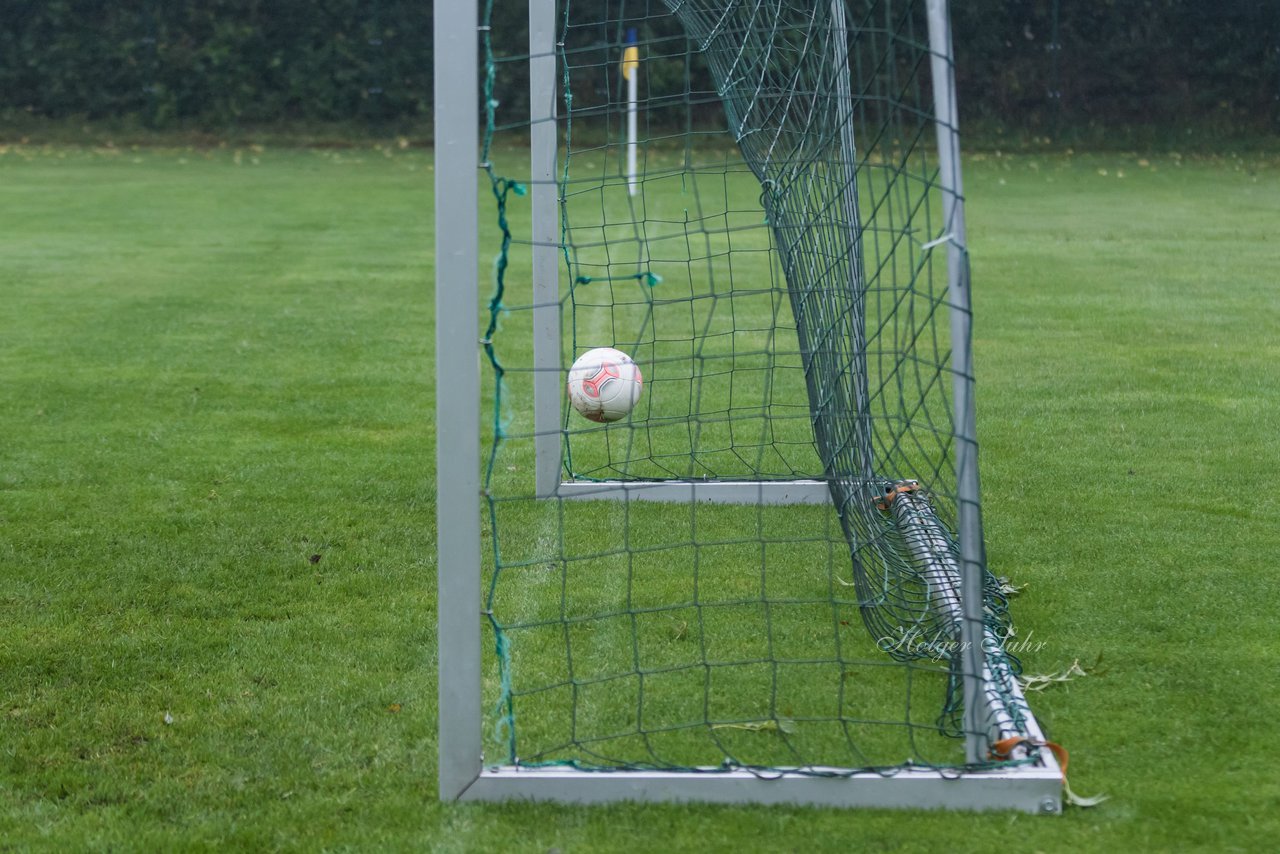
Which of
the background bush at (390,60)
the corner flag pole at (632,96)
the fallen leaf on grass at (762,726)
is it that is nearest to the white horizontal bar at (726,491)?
the corner flag pole at (632,96)

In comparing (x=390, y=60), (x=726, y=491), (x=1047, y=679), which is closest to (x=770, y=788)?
(x=1047, y=679)

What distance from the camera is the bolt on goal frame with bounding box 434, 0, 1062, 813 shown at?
323cm

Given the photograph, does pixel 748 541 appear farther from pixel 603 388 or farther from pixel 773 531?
pixel 773 531

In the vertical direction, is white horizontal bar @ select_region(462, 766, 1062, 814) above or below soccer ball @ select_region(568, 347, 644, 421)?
below

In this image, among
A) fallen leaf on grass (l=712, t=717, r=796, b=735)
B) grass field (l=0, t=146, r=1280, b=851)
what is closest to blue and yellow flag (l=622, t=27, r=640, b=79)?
grass field (l=0, t=146, r=1280, b=851)

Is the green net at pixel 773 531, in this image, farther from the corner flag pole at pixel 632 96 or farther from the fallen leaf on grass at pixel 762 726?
the corner flag pole at pixel 632 96

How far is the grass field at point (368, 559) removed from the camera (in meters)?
3.25

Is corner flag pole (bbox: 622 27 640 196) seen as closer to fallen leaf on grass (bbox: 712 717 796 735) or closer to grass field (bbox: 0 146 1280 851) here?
grass field (bbox: 0 146 1280 851)

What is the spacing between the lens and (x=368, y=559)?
5152 mm

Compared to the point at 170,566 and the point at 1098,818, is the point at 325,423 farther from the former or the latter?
the point at 1098,818

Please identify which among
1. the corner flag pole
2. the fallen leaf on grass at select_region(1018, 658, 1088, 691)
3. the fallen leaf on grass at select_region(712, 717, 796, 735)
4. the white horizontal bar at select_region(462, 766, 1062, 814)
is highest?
the corner flag pole

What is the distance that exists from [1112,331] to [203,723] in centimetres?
716

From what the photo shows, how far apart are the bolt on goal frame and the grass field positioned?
145 mm

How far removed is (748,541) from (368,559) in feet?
4.99
